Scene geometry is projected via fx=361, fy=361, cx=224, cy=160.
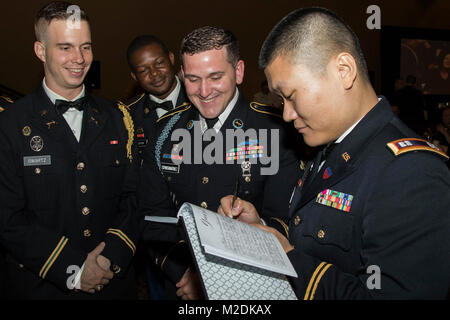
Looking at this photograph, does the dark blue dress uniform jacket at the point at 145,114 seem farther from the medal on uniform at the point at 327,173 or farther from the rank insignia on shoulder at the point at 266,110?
the medal on uniform at the point at 327,173

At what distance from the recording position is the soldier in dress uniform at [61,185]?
64.0 inches

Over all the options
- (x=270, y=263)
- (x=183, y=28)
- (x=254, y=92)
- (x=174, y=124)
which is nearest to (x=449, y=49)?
(x=254, y=92)

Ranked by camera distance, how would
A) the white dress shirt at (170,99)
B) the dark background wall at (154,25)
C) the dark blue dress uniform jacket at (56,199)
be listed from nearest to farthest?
the dark blue dress uniform jacket at (56,199) → the white dress shirt at (170,99) → the dark background wall at (154,25)

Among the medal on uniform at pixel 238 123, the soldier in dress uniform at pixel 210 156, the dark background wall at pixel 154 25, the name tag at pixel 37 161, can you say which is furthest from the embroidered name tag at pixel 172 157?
the dark background wall at pixel 154 25

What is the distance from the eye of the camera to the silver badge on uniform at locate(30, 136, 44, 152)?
5.50 feet

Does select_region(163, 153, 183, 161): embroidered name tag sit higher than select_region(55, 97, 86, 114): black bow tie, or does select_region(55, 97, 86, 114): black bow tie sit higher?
select_region(55, 97, 86, 114): black bow tie

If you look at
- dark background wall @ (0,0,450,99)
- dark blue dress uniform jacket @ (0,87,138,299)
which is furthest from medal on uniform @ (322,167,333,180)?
dark background wall @ (0,0,450,99)

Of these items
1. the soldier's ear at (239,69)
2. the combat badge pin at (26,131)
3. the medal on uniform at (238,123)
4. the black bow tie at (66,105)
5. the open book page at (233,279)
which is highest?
the soldier's ear at (239,69)

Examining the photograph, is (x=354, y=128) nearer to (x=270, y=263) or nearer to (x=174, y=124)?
(x=270, y=263)

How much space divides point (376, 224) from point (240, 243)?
374mm

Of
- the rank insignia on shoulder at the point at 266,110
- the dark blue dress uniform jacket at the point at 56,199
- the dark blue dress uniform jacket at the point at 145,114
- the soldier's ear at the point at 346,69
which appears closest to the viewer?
the soldier's ear at the point at 346,69

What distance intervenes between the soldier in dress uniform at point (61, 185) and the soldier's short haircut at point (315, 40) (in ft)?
3.50

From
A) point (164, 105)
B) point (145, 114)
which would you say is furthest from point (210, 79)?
point (145, 114)

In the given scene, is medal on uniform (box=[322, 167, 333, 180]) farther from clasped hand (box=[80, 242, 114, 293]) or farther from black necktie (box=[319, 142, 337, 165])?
clasped hand (box=[80, 242, 114, 293])
